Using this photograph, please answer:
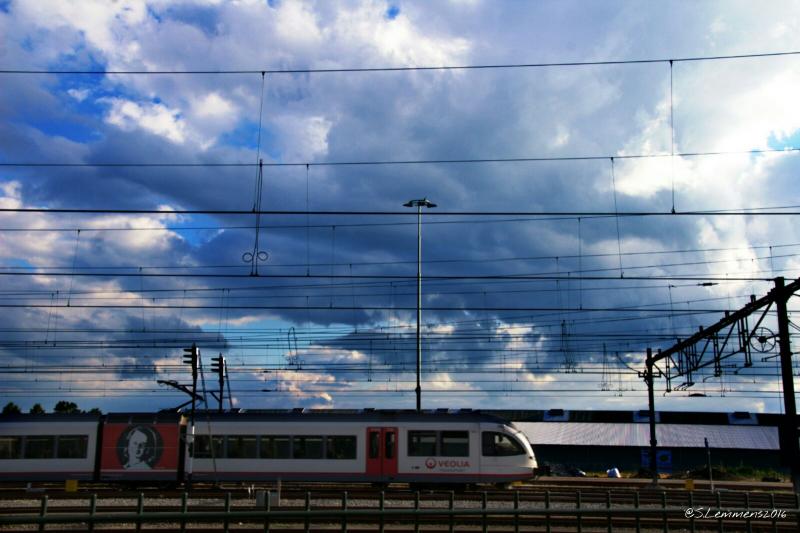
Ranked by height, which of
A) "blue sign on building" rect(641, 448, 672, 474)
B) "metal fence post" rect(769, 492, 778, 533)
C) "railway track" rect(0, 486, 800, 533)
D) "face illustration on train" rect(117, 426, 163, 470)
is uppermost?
"face illustration on train" rect(117, 426, 163, 470)

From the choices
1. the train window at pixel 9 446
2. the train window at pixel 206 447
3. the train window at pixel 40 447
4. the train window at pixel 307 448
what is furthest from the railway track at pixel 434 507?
the train window at pixel 9 446

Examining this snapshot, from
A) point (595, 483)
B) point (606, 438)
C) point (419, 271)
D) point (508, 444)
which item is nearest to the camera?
point (508, 444)

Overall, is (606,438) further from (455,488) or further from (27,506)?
(27,506)

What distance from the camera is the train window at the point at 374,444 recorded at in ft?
95.4

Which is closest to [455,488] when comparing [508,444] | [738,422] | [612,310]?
[508,444]

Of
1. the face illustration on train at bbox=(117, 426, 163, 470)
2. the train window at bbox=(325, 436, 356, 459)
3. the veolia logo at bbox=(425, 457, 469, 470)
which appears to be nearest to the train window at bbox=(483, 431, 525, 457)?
the veolia logo at bbox=(425, 457, 469, 470)

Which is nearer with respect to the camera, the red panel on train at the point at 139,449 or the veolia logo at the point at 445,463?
the veolia logo at the point at 445,463

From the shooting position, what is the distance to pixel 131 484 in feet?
99.7

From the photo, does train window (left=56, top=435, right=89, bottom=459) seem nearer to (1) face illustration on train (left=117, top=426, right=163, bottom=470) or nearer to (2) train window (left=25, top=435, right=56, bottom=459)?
(2) train window (left=25, top=435, right=56, bottom=459)

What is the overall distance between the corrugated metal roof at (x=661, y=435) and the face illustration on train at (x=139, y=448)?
3768cm

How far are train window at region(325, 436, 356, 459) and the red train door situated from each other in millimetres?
654

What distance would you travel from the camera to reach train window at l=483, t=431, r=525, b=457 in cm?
2906

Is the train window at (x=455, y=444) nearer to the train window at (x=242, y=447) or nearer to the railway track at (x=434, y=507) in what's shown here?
the railway track at (x=434, y=507)

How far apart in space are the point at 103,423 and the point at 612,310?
73.6ft
